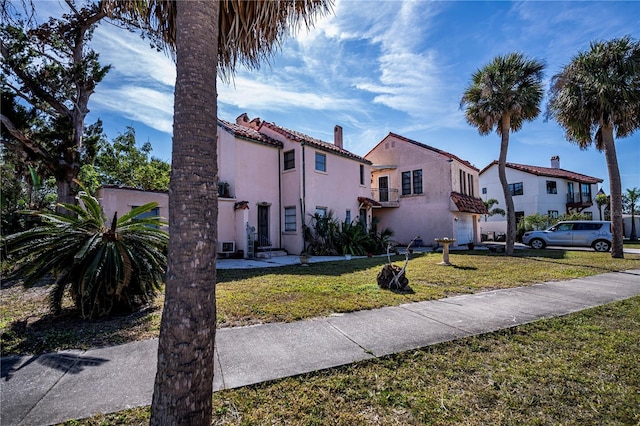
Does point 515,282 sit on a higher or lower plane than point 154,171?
lower

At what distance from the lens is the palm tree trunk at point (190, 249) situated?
192cm

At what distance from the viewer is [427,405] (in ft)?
8.73

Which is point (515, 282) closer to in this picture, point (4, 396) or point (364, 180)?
point (4, 396)

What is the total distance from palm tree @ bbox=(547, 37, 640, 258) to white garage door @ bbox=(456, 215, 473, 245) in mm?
8966

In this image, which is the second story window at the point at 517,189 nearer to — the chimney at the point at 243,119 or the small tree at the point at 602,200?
the small tree at the point at 602,200

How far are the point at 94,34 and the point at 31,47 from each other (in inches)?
102

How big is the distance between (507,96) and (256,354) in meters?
18.0

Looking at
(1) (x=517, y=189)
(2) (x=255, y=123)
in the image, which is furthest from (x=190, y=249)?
(1) (x=517, y=189)

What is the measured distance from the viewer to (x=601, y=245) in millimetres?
17812

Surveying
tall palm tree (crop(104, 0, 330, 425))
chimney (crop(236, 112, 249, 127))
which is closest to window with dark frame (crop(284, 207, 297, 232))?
chimney (crop(236, 112, 249, 127))

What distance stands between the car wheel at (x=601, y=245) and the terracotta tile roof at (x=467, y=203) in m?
7.02

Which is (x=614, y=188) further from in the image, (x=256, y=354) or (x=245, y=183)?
(x=256, y=354)

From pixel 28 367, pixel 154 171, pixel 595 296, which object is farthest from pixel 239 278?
pixel 154 171

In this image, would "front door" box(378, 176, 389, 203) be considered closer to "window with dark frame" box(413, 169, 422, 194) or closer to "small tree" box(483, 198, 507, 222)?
"window with dark frame" box(413, 169, 422, 194)
